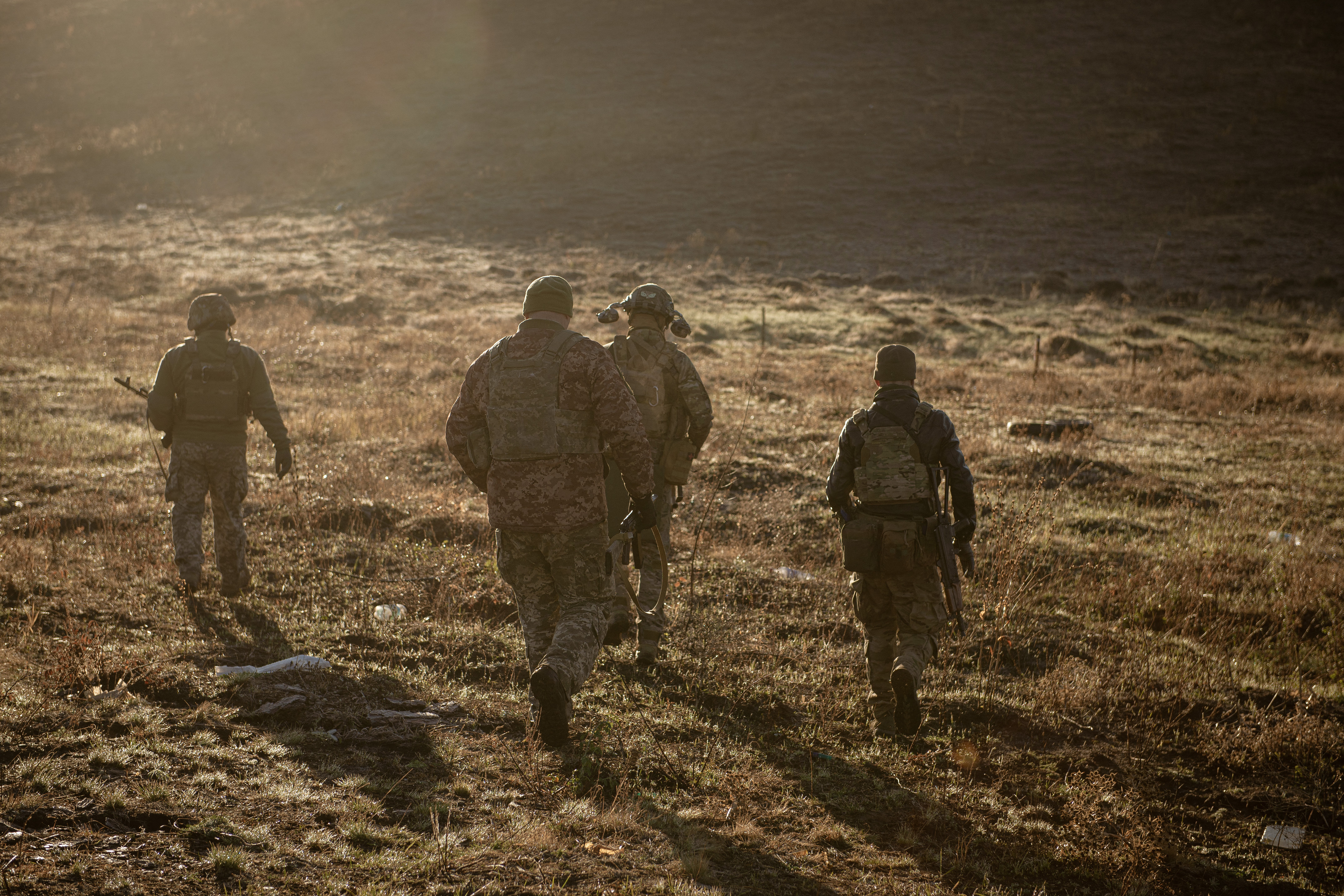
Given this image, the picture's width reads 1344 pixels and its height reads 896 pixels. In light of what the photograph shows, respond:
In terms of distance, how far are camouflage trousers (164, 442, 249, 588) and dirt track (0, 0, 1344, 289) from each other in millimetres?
22606

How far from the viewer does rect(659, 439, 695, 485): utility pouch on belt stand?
18.8 feet

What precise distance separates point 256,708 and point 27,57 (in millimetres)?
62381

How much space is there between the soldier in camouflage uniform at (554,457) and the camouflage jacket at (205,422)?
257 cm

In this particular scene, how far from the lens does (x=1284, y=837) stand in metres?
4.11

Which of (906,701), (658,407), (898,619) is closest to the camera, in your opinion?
(906,701)

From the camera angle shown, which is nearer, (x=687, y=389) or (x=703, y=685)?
(x=703, y=685)

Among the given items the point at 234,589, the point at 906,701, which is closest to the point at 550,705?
the point at 906,701

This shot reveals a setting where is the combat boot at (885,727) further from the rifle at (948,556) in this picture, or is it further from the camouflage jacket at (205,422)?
the camouflage jacket at (205,422)

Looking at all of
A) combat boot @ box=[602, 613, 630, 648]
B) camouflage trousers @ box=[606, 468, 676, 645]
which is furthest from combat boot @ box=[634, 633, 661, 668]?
combat boot @ box=[602, 613, 630, 648]

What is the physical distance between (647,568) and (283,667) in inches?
83.4

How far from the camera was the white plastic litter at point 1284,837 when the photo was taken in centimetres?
406

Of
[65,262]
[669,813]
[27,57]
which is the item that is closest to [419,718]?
[669,813]

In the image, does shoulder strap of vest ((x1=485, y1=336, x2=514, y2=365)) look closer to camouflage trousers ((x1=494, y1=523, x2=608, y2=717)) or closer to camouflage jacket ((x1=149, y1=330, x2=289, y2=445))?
camouflage trousers ((x1=494, y1=523, x2=608, y2=717))

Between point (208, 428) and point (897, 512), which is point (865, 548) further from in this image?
point (208, 428)
